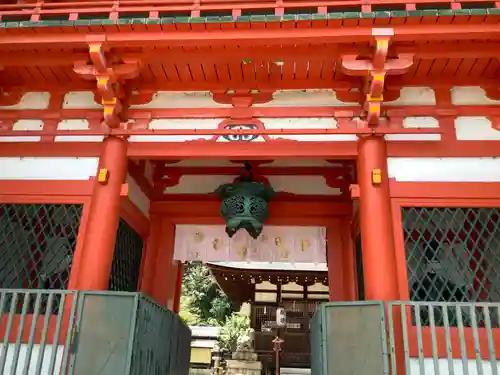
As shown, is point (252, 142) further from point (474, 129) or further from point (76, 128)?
point (474, 129)

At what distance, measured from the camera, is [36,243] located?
5754 mm

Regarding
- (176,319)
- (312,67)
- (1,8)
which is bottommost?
(176,319)

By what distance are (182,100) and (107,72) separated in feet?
3.46

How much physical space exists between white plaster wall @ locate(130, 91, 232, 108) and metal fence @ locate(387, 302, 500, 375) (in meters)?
3.36

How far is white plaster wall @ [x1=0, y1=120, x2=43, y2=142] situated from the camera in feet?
19.6

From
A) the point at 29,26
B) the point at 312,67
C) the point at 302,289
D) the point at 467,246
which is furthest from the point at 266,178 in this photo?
the point at 302,289

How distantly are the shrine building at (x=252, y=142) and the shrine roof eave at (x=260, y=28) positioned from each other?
0.02 m

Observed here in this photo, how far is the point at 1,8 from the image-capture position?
5.97 m

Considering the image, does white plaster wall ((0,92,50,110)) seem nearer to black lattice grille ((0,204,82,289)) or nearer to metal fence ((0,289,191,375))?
black lattice grille ((0,204,82,289))

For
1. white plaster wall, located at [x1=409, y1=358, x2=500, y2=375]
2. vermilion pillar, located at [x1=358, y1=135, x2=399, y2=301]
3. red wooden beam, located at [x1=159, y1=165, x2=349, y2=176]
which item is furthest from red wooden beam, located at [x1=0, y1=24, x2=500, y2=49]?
white plaster wall, located at [x1=409, y1=358, x2=500, y2=375]

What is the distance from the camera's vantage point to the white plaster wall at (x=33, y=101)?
619 centimetres

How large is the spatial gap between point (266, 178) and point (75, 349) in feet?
14.2

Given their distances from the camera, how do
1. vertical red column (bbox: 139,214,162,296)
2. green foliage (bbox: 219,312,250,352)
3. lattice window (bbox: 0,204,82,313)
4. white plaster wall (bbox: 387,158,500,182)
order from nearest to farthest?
1. white plaster wall (bbox: 387,158,500,182)
2. lattice window (bbox: 0,204,82,313)
3. vertical red column (bbox: 139,214,162,296)
4. green foliage (bbox: 219,312,250,352)

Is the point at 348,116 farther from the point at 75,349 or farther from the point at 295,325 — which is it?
the point at 295,325
